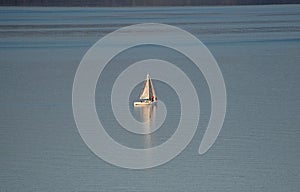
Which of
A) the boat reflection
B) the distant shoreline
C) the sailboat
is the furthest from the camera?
the distant shoreline

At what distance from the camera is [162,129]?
340 inches

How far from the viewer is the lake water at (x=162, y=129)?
6.78 metres

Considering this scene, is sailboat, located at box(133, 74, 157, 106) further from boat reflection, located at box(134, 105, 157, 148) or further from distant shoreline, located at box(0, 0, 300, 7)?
distant shoreline, located at box(0, 0, 300, 7)

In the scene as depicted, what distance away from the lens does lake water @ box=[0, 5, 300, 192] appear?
678 cm

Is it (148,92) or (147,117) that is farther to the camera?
(148,92)

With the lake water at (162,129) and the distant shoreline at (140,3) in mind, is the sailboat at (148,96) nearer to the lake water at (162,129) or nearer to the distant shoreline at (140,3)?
the lake water at (162,129)

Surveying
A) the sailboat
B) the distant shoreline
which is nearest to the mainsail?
the sailboat

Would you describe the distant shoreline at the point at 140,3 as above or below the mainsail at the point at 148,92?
above

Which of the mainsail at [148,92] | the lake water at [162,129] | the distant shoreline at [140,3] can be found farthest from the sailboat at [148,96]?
the distant shoreline at [140,3]

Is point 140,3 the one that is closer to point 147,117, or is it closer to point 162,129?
point 147,117

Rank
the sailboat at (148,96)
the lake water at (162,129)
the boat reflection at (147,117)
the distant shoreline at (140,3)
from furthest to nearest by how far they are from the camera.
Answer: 1. the distant shoreline at (140,3)
2. the sailboat at (148,96)
3. the boat reflection at (147,117)
4. the lake water at (162,129)

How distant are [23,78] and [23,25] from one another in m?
10.1

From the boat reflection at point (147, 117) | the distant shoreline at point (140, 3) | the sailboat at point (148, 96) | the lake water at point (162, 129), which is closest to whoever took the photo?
the lake water at point (162, 129)

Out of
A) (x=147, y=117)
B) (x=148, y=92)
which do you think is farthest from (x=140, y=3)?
(x=147, y=117)
